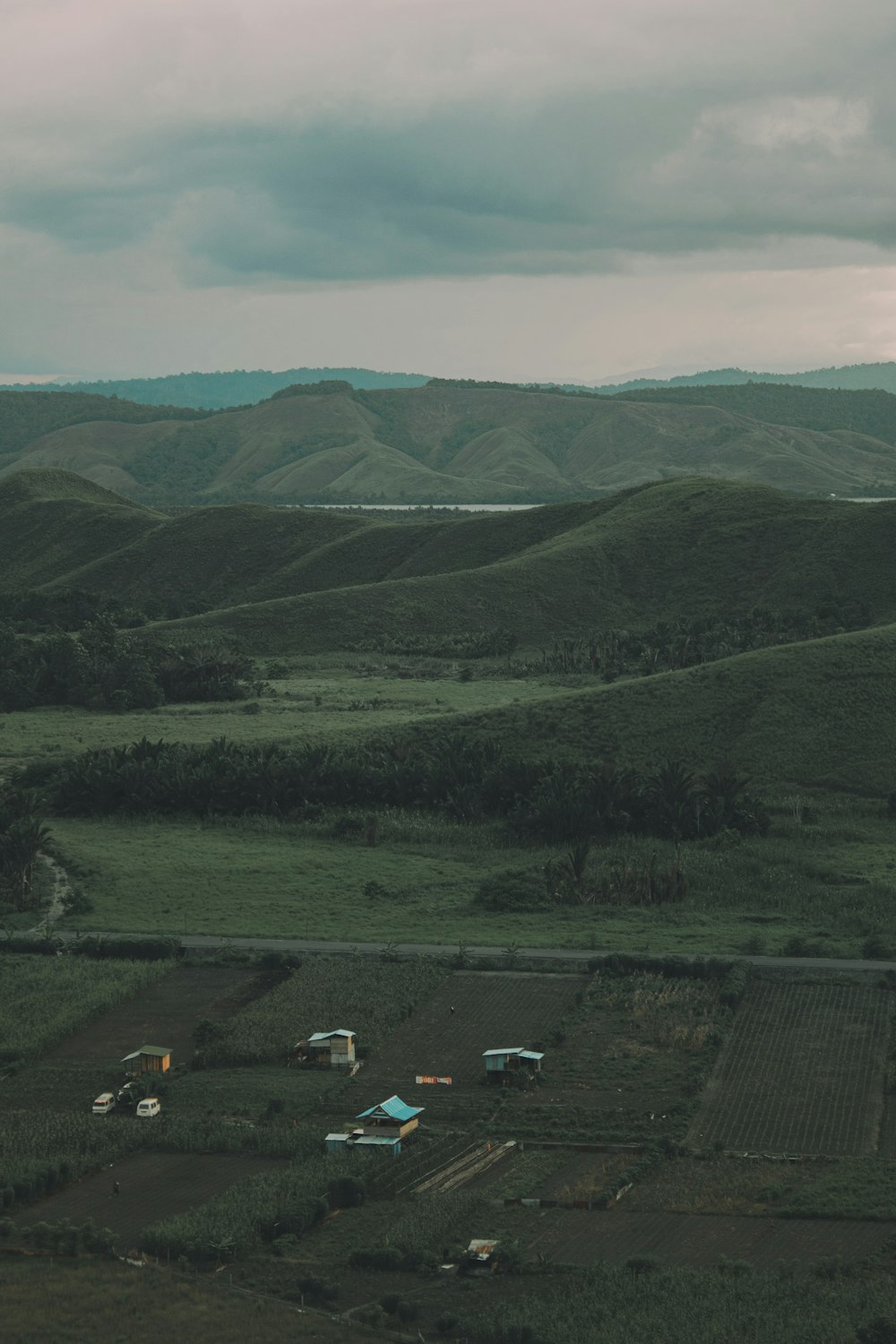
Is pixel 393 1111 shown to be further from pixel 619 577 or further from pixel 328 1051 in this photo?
pixel 619 577

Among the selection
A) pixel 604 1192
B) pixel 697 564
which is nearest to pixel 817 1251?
pixel 604 1192

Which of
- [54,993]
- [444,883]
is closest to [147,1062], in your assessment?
[54,993]

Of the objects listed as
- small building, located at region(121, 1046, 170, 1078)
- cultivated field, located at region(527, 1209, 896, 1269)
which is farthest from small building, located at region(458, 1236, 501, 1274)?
small building, located at region(121, 1046, 170, 1078)

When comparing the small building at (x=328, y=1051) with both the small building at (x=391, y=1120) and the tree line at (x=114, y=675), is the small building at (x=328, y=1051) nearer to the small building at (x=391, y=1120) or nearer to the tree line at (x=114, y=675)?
the small building at (x=391, y=1120)

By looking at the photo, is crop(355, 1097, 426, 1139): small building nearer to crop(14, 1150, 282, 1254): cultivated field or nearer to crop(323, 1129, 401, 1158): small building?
crop(323, 1129, 401, 1158): small building

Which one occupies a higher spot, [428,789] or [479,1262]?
[428,789]

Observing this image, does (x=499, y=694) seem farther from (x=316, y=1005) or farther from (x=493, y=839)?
(x=316, y=1005)
